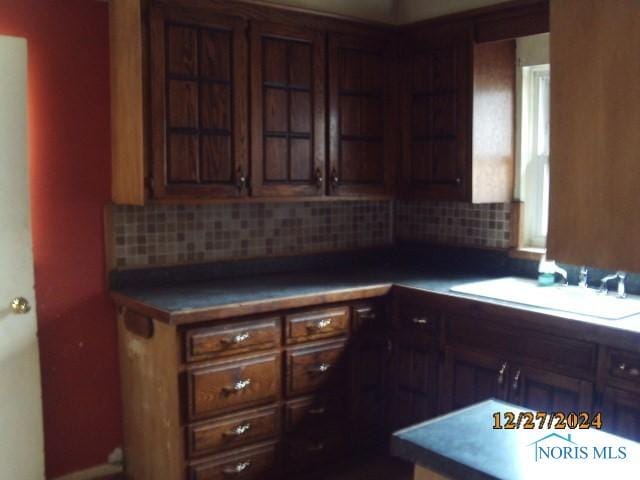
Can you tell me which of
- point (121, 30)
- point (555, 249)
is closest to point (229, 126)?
point (121, 30)

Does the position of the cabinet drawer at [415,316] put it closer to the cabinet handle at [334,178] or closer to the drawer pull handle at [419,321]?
the drawer pull handle at [419,321]

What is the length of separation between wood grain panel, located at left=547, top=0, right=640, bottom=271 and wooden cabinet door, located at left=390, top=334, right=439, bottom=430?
2.00 meters

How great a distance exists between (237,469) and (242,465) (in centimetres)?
3

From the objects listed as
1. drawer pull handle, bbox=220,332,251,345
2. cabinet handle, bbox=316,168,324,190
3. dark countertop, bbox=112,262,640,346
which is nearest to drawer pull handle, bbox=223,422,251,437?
drawer pull handle, bbox=220,332,251,345

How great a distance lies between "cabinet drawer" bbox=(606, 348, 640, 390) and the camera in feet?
7.59

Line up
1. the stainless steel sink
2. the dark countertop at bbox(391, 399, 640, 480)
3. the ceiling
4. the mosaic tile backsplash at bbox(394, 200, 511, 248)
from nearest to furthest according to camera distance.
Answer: the dark countertop at bbox(391, 399, 640, 480) → the stainless steel sink → the ceiling → the mosaic tile backsplash at bbox(394, 200, 511, 248)

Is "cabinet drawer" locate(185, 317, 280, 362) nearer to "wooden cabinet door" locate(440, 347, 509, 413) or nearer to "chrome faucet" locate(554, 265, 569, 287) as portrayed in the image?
"wooden cabinet door" locate(440, 347, 509, 413)

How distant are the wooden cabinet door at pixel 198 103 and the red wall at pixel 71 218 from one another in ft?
1.10

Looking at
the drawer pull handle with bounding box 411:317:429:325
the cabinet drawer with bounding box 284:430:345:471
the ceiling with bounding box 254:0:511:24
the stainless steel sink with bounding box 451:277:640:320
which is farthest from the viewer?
the ceiling with bounding box 254:0:511:24

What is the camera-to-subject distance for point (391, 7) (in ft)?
11.8

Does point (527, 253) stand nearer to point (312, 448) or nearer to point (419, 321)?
point (419, 321)

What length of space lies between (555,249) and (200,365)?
177 centimetres

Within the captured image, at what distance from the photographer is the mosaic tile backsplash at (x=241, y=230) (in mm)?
3121

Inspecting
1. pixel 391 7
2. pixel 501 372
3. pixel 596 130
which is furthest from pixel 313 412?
pixel 596 130
